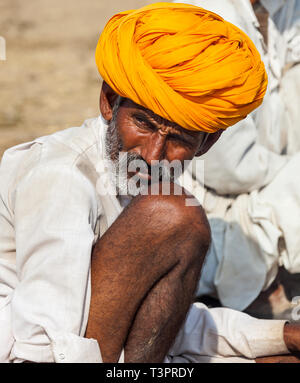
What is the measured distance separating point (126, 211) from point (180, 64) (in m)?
0.52

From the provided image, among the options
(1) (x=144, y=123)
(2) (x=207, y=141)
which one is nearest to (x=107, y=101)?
(1) (x=144, y=123)

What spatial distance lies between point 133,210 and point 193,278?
320 millimetres

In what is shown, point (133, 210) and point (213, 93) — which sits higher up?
point (213, 93)

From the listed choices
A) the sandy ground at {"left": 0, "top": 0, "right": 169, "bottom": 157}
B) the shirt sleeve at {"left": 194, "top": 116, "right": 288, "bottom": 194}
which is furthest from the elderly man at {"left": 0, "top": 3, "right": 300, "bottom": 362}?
the sandy ground at {"left": 0, "top": 0, "right": 169, "bottom": 157}

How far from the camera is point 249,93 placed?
2818 mm

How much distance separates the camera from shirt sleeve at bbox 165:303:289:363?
9.77 ft

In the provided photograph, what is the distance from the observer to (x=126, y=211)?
2.59 m

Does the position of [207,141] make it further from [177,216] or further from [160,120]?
[177,216]

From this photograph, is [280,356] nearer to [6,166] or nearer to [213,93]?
[213,93]

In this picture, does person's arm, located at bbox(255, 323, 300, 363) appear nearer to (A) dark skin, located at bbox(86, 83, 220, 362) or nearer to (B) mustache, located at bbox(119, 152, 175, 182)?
(A) dark skin, located at bbox(86, 83, 220, 362)

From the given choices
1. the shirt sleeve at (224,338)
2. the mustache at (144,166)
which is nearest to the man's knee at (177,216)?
the mustache at (144,166)

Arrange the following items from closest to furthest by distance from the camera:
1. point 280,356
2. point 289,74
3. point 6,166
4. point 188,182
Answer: point 6,166 → point 280,356 → point 188,182 → point 289,74

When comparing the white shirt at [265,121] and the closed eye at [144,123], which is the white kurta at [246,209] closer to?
the white shirt at [265,121]
